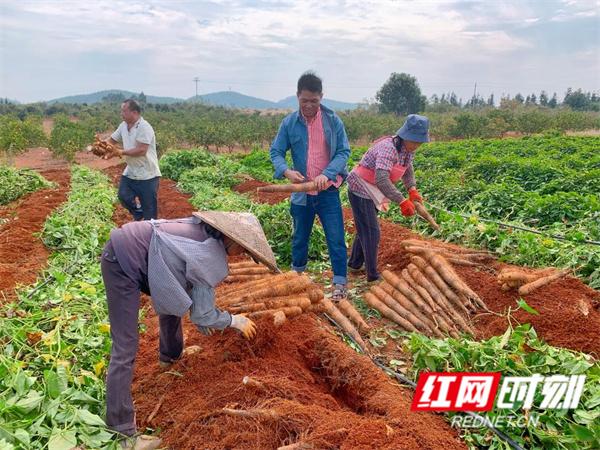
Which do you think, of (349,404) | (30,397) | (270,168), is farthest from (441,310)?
(270,168)

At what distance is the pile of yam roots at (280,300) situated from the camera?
367cm

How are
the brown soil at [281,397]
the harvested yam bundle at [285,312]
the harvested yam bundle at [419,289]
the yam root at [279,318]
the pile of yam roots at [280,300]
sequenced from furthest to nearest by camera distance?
the harvested yam bundle at [419,289] → the pile of yam roots at [280,300] → the harvested yam bundle at [285,312] → the yam root at [279,318] → the brown soil at [281,397]

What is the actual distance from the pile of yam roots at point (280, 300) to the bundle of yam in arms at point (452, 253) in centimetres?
113

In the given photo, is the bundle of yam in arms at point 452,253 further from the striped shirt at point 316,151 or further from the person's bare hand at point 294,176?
the person's bare hand at point 294,176

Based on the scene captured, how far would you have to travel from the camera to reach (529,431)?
2625mm

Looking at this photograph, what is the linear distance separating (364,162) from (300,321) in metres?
1.91

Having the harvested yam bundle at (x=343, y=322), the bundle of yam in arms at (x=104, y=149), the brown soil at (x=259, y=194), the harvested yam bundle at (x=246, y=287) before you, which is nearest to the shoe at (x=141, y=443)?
the harvested yam bundle at (x=246, y=287)

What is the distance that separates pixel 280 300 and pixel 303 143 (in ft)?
5.23

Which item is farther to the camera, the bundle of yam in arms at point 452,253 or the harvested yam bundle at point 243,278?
the bundle of yam in arms at point 452,253

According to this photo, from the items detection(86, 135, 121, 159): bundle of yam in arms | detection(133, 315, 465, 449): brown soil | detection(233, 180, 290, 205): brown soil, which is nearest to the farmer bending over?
detection(133, 315, 465, 449): brown soil

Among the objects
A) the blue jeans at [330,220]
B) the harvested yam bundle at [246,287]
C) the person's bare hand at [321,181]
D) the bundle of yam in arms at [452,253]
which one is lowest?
the harvested yam bundle at [246,287]

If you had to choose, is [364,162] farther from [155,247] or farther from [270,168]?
[270,168]

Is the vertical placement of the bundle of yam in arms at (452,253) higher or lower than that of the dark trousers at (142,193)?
lower

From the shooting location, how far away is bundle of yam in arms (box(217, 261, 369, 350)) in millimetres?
3679
